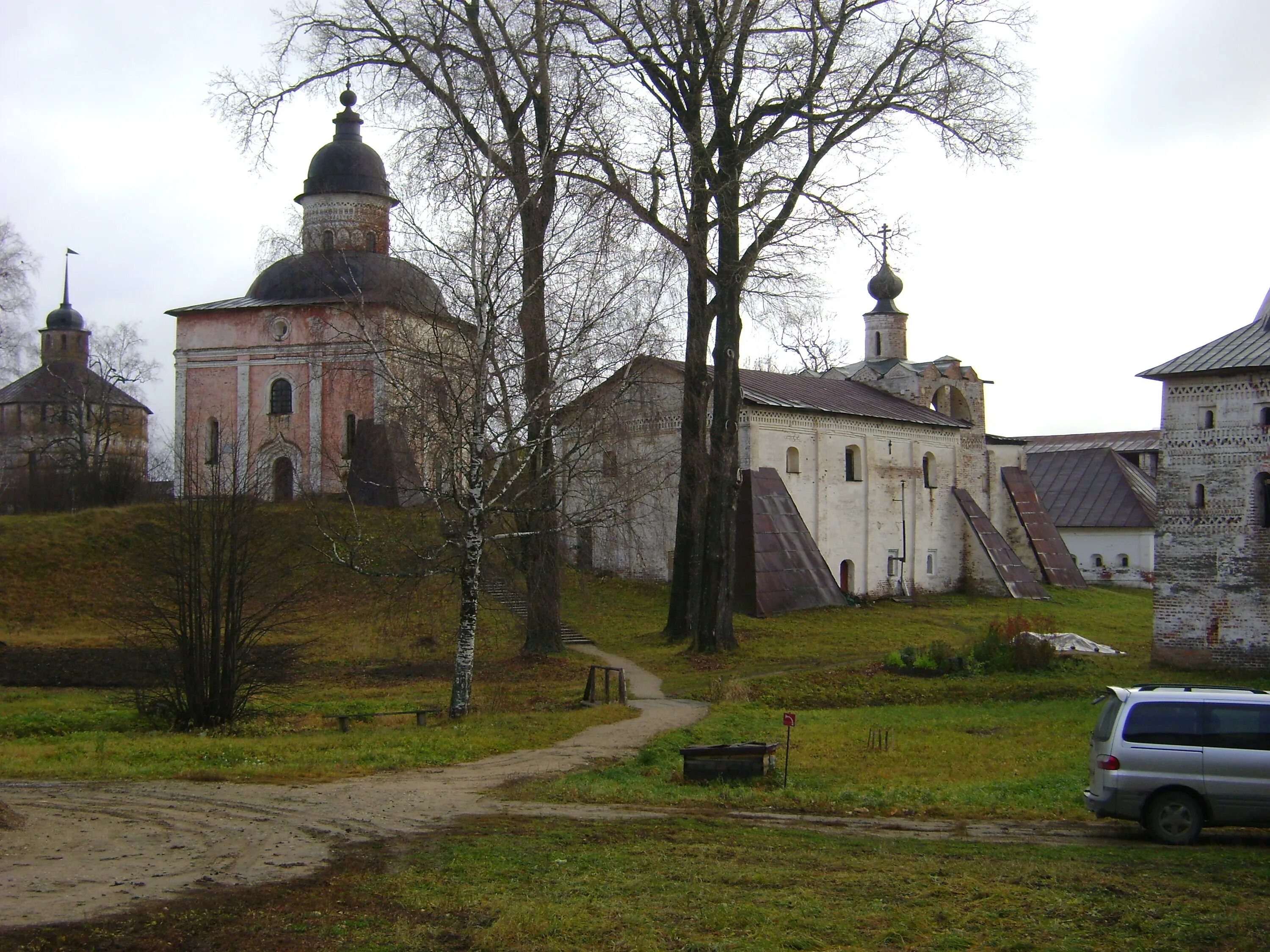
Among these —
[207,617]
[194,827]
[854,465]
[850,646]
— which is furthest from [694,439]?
[194,827]

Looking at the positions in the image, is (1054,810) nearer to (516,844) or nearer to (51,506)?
(516,844)

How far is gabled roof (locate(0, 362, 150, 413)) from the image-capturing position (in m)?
49.4

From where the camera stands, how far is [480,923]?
750cm

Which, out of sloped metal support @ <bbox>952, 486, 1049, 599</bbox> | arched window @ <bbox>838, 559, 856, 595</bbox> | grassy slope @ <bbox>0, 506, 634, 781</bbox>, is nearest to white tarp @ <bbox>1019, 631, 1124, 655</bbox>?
arched window @ <bbox>838, 559, 856, 595</bbox>

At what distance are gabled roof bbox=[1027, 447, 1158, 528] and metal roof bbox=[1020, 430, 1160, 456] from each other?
70.5 inches

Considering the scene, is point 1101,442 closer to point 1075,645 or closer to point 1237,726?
point 1075,645

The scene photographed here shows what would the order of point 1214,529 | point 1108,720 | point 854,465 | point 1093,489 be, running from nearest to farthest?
point 1108,720 < point 1214,529 < point 854,465 < point 1093,489

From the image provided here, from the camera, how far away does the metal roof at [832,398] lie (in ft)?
123

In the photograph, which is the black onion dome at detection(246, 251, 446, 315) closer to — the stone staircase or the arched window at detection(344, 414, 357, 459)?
the stone staircase

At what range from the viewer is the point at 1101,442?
64750 millimetres

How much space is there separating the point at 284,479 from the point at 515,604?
12.8 metres

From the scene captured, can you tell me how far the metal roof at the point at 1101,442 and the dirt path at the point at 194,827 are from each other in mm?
50892

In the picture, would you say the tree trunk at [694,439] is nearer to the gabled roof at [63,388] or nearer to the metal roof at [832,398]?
the metal roof at [832,398]

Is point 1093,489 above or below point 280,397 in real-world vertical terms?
below
